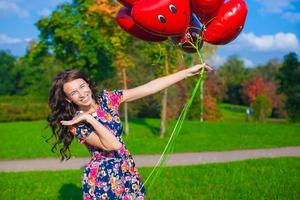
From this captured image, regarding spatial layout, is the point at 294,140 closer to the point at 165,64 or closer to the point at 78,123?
the point at 165,64

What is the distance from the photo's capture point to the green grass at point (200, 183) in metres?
7.01

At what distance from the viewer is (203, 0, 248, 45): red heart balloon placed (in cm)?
432

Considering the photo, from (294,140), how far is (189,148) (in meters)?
4.62

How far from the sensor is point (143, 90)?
404 cm

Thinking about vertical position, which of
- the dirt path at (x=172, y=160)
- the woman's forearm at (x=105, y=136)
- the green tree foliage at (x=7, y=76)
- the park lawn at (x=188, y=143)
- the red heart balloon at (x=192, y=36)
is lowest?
the dirt path at (x=172, y=160)

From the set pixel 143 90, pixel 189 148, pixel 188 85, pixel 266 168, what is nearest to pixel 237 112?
pixel 188 85

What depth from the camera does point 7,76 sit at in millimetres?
51312

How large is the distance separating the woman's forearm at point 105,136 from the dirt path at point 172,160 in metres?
6.99

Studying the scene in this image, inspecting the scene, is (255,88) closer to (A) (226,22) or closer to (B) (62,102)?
(A) (226,22)

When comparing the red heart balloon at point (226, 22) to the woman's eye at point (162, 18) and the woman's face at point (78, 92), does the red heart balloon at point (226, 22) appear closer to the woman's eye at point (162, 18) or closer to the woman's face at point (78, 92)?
the woman's eye at point (162, 18)

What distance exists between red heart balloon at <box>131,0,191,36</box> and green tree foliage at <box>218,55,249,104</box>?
49.0 metres

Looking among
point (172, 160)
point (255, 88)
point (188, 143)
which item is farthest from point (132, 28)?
point (255, 88)

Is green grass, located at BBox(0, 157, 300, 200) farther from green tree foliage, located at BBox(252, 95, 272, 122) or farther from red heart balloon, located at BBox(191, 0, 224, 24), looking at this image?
green tree foliage, located at BBox(252, 95, 272, 122)

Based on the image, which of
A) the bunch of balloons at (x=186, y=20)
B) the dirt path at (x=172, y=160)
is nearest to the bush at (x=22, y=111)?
the dirt path at (x=172, y=160)
